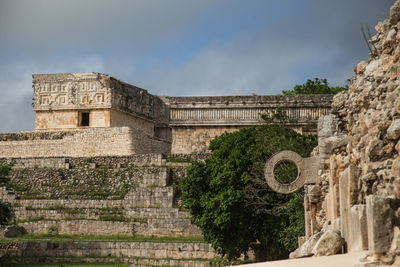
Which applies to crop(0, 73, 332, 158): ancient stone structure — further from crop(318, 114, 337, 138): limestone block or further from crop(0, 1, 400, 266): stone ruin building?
crop(318, 114, 337, 138): limestone block

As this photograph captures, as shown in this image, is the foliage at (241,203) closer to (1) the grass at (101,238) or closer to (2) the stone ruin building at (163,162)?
(2) the stone ruin building at (163,162)

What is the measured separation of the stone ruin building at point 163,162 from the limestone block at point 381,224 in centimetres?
1

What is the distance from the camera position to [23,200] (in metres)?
31.4

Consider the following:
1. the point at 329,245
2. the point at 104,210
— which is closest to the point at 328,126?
the point at 329,245

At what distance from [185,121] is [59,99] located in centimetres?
733

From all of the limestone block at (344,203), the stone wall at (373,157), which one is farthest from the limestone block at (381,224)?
the limestone block at (344,203)

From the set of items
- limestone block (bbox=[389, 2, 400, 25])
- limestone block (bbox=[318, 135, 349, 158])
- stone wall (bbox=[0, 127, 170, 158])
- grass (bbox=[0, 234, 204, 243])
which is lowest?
grass (bbox=[0, 234, 204, 243])

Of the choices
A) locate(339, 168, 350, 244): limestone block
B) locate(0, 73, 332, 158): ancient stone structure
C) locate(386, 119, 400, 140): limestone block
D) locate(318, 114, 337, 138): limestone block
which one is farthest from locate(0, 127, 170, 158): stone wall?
locate(386, 119, 400, 140): limestone block

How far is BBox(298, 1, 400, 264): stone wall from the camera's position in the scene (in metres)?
7.52

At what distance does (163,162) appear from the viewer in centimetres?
3312

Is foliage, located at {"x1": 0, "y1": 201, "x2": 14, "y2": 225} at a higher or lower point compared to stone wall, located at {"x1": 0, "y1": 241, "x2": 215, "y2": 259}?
higher

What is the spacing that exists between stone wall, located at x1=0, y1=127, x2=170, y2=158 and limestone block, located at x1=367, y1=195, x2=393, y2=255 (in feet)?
91.7

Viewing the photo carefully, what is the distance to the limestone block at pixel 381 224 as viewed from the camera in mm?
7480

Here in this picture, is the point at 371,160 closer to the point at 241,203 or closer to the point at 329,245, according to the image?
the point at 329,245
